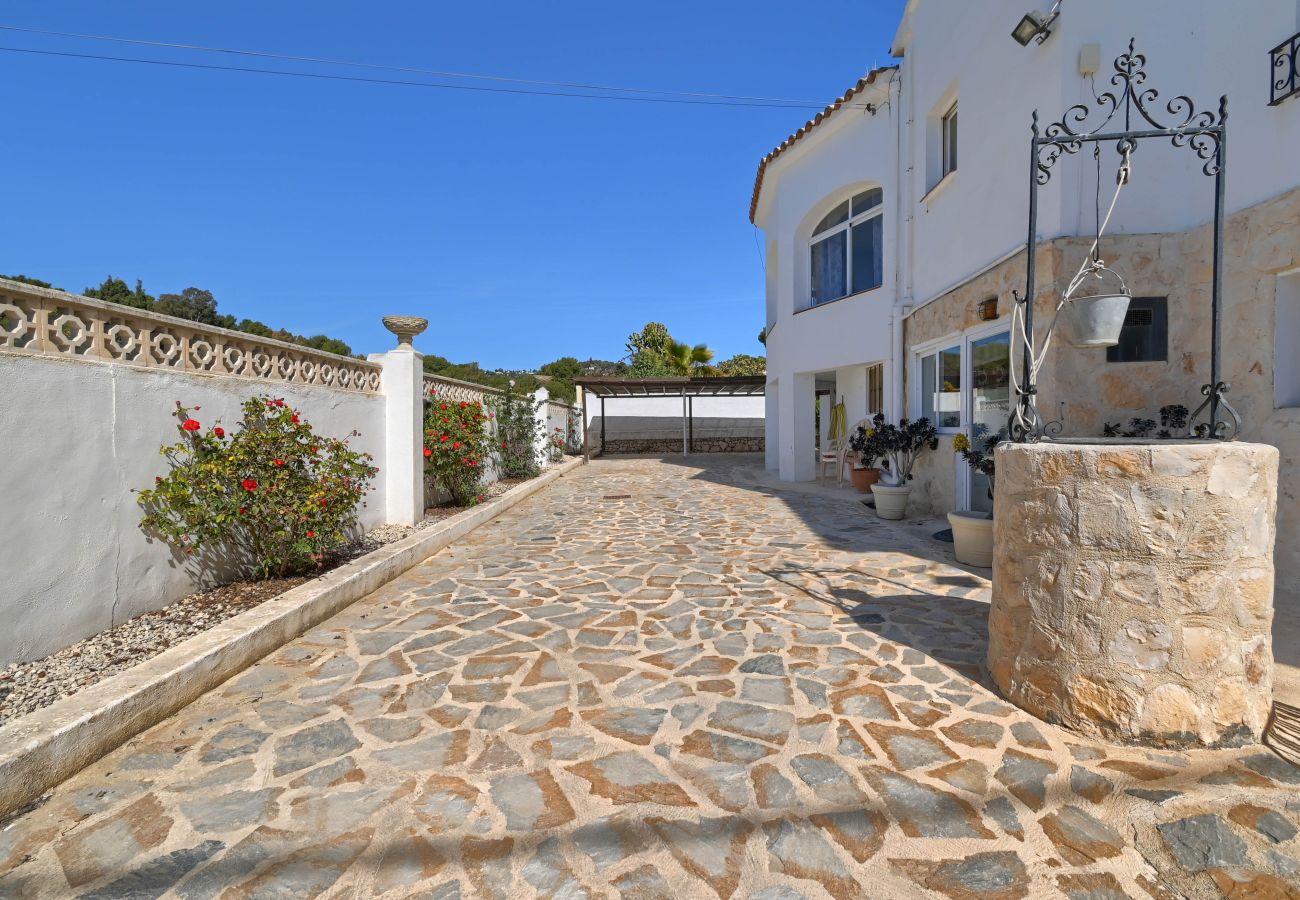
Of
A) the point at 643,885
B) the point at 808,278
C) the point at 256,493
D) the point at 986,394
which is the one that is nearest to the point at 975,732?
the point at 643,885

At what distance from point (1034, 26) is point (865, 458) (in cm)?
555

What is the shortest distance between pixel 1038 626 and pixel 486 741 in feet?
8.64

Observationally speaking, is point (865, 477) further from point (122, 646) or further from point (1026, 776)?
point (122, 646)

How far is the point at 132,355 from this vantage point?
3848 mm

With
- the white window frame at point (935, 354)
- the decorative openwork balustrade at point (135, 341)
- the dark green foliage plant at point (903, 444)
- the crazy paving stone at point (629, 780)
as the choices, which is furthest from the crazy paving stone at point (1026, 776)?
the dark green foliage plant at point (903, 444)

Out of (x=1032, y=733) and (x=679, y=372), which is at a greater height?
(x=679, y=372)

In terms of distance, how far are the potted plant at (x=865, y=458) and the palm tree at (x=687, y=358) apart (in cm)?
2226

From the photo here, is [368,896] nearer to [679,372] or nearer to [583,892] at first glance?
[583,892]

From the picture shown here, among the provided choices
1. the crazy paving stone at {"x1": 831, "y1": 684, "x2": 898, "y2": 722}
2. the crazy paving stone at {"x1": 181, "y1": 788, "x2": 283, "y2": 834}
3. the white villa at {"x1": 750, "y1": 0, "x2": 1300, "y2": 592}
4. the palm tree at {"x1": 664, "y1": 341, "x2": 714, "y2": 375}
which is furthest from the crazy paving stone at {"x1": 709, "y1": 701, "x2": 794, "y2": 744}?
the palm tree at {"x1": 664, "y1": 341, "x2": 714, "y2": 375}

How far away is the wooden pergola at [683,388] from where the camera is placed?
18.9 m

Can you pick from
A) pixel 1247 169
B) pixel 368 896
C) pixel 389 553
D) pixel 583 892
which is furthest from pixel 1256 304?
pixel 389 553

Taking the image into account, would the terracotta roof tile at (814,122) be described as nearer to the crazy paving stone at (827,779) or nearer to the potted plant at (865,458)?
the potted plant at (865,458)

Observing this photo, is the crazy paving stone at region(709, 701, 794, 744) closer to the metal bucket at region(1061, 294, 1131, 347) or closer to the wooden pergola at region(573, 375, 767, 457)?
the metal bucket at region(1061, 294, 1131, 347)

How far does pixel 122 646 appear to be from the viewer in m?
3.48
